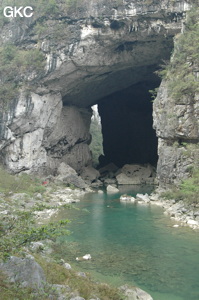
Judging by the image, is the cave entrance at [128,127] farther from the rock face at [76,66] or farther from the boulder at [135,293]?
the boulder at [135,293]

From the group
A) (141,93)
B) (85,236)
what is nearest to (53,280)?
(85,236)

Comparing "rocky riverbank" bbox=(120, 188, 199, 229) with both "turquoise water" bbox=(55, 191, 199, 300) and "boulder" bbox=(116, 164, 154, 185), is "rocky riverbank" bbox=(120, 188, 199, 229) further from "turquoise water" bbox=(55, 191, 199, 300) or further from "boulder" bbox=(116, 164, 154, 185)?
"boulder" bbox=(116, 164, 154, 185)

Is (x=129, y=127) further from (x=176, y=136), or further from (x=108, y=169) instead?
(x=176, y=136)

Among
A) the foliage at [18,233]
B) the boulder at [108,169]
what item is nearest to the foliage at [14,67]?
the boulder at [108,169]

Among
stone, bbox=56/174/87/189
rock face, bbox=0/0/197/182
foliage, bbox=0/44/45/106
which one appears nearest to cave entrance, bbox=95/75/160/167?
rock face, bbox=0/0/197/182

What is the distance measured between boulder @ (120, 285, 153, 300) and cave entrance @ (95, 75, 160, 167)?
124 feet

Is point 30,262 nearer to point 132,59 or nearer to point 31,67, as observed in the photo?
point 31,67

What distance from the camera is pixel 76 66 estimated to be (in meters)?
28.6

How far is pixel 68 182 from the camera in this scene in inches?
1177

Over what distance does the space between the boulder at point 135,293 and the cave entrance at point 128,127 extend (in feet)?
124

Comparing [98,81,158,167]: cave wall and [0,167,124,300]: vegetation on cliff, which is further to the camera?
[98,81,158,167]: cave wall

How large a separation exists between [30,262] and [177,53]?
70.2 feet

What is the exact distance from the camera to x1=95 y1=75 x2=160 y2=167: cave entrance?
45.2 m

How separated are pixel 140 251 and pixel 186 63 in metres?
16.1
